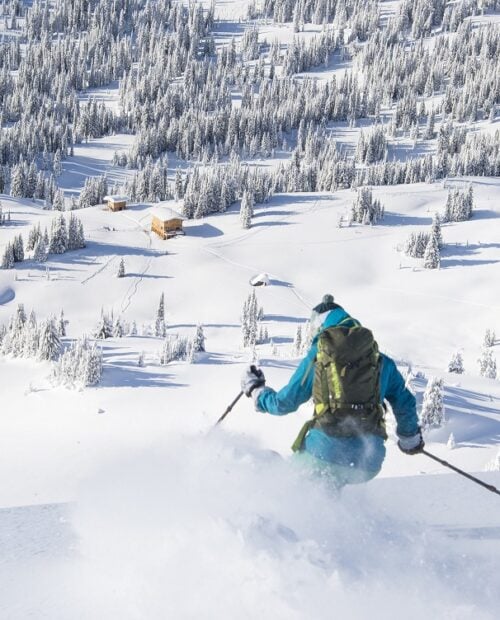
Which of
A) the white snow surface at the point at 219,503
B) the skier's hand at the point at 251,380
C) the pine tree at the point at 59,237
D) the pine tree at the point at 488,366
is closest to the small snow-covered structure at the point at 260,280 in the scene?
the white snow surface at the point at 219,503

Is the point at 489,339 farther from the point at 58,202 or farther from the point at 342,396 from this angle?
the point at 58,202

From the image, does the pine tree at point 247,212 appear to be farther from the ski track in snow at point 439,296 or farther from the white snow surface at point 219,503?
the white snow surface at point 219,503

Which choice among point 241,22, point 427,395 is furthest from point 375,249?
point 241,22

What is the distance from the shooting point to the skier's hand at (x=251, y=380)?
5.76 m

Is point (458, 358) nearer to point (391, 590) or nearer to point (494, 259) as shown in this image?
point (494, 259)

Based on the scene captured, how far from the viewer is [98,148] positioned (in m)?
112

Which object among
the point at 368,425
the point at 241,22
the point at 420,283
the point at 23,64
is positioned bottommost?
the point at 420,283

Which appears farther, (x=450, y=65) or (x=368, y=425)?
(x=450, y=65)

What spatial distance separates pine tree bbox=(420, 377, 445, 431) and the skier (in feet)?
42.3

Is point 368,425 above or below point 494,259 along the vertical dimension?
above

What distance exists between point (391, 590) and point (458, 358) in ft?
105

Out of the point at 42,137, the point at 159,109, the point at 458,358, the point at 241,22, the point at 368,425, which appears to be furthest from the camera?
the point at 241,22

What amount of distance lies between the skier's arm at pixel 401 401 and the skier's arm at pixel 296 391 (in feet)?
2.00

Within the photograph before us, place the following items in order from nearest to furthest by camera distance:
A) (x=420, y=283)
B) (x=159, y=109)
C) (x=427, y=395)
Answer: (x=427, y=395) → (x=420, y=283) → (x=159, y=109)
